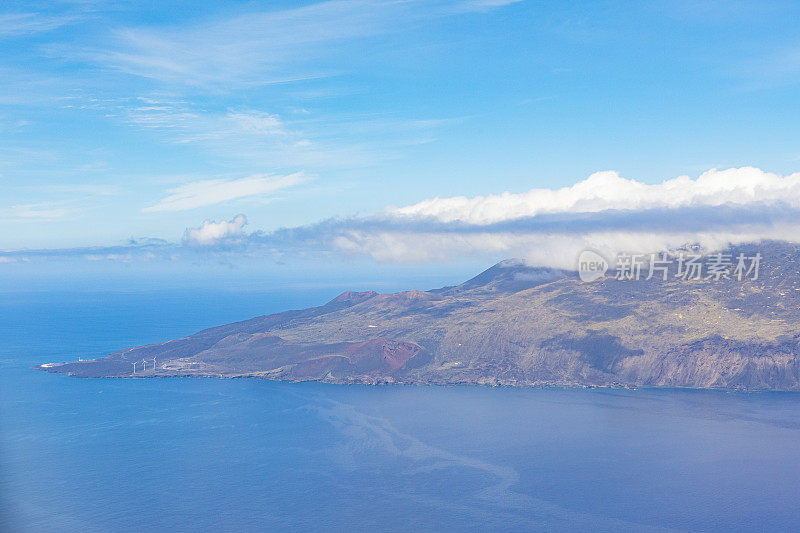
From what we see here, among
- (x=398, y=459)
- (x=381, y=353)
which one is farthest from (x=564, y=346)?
(x=398, y=459)

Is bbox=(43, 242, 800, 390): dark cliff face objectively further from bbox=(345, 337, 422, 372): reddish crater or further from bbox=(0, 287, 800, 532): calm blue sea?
bbox=(0, 287, 800, 532): calm blue sea

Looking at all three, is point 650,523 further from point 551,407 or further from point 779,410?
point 779,410

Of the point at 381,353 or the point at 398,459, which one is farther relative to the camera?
the point at 381,353

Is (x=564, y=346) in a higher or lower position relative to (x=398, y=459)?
higher

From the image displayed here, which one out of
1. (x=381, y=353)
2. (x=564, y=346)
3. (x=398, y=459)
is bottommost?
(x=398, y=459)

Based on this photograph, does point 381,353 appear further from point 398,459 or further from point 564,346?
point 398,459

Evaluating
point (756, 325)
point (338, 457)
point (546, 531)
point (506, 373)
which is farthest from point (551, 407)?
point (756, 325)

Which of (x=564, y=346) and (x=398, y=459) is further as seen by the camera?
(x=564, y=346)
